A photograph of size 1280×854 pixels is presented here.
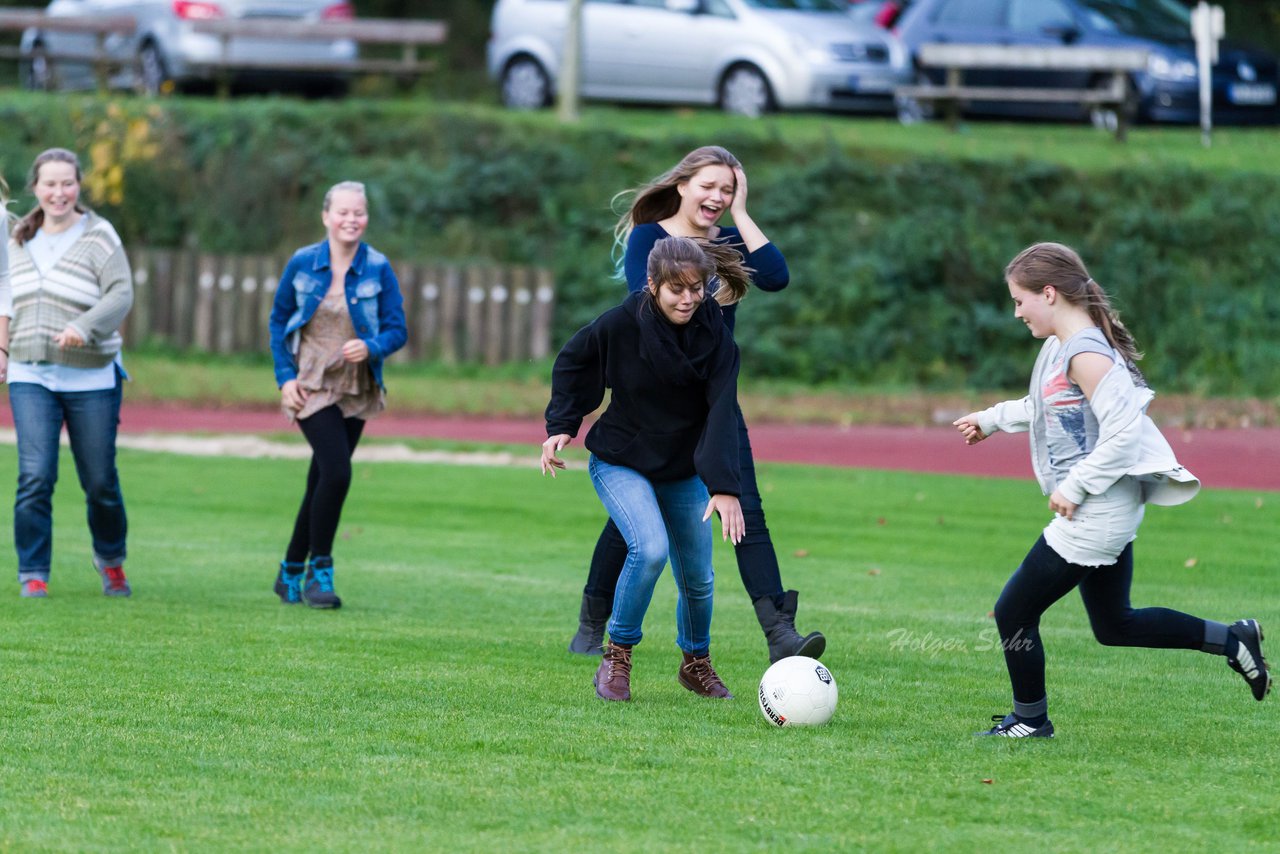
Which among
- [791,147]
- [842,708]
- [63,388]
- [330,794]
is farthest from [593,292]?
[330,794]

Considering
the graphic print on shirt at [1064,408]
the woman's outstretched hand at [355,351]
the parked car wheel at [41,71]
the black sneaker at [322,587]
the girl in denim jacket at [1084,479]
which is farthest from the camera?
the parked car wheel at [41,71]

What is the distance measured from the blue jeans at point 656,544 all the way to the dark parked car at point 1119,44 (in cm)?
1874

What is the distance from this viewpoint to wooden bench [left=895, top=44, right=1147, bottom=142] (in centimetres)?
2336

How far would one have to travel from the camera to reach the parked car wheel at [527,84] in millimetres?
26297

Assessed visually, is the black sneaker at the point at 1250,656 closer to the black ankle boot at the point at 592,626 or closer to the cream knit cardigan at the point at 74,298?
the black ankle boot at the point at 592,626

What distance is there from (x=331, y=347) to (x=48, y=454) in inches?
56.6

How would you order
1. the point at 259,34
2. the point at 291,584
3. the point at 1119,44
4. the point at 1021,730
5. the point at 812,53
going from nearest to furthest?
the point at 1021,730 < the point at 291,584 < the point at 1119,44 < the point at 812,53 < the point at 259,34

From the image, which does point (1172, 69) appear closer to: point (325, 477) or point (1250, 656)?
point (325, 477)

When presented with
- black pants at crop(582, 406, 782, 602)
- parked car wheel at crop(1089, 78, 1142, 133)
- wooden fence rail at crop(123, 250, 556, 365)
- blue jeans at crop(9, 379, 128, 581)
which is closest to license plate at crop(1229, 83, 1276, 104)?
parked car wheel at crop(1089, 78, 1142, 133)

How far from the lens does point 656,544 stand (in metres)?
6.45

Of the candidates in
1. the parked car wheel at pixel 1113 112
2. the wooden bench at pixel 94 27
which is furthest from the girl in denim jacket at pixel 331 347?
the wooden bench at pixel 94 27

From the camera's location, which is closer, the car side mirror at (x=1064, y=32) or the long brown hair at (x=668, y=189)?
the long brown hair at (x=668, y=189)

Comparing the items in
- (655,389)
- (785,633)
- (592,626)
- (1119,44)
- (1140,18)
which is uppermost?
(1140,18)

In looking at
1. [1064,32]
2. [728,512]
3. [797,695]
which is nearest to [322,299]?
[728,512]
